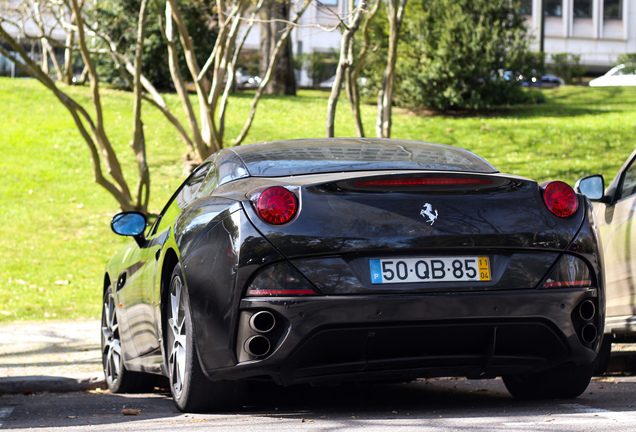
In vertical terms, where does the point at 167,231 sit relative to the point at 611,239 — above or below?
above

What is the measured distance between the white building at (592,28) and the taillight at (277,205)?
6670cm

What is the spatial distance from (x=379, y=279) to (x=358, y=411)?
991 mm

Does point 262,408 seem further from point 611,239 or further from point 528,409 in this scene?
point 611,239

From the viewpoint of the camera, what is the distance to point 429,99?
24922mm

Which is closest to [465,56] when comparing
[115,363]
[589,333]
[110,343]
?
[110,343]

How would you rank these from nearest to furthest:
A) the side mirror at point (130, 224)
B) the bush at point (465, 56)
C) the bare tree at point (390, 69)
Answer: the side mirror at point (130, 224), the bare tree at point (390, 69), the bush at point (465, 56)

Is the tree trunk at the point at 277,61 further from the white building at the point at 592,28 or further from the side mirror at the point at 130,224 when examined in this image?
the white building at the point at 592,28

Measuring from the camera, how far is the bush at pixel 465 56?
79.5ft

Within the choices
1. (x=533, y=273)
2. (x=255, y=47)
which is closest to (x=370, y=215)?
(x=533, y=273)

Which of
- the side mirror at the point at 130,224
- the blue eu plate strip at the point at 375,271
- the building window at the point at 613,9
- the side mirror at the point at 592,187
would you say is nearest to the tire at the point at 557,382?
the blue eu plate strip at the point at 375,271

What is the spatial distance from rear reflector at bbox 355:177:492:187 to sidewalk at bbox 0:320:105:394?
345 cm

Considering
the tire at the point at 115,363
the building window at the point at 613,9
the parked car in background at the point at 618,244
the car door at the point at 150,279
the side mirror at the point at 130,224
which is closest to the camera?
the car door at the point at 150,279

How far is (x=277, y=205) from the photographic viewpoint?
4.08 m

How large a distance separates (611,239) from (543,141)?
15451 millimetres
